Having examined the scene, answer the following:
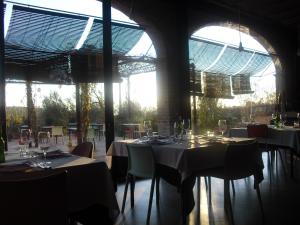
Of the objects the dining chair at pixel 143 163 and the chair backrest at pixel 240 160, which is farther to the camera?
the dining chair at pixel 143 163

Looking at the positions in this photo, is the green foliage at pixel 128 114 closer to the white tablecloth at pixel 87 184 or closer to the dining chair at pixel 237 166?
the dining chair at pixel 237 166

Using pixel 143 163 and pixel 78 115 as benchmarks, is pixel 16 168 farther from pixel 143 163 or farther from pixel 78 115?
pixel 78 115

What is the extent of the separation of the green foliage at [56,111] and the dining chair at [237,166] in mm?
5448

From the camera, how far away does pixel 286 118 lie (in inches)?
307

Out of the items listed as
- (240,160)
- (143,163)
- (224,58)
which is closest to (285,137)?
(240,160)

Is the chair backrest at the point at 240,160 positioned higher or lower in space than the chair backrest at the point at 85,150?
lower

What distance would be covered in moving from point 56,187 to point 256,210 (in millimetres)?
2463

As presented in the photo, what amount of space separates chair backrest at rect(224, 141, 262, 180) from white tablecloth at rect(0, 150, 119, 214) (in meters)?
1.30

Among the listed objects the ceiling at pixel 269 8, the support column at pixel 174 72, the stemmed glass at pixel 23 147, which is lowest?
the stemmed glass at pixel 23 147

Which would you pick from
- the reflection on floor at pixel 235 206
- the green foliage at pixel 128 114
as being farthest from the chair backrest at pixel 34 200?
the green foliage at pixel 128 114

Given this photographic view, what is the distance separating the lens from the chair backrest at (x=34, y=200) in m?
1.75

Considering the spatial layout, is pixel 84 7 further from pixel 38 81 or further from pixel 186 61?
pixel 38 81

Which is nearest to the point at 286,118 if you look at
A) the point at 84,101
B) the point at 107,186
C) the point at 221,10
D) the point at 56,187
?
the point at 221,10

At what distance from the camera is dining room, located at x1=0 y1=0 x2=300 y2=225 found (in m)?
2.53
